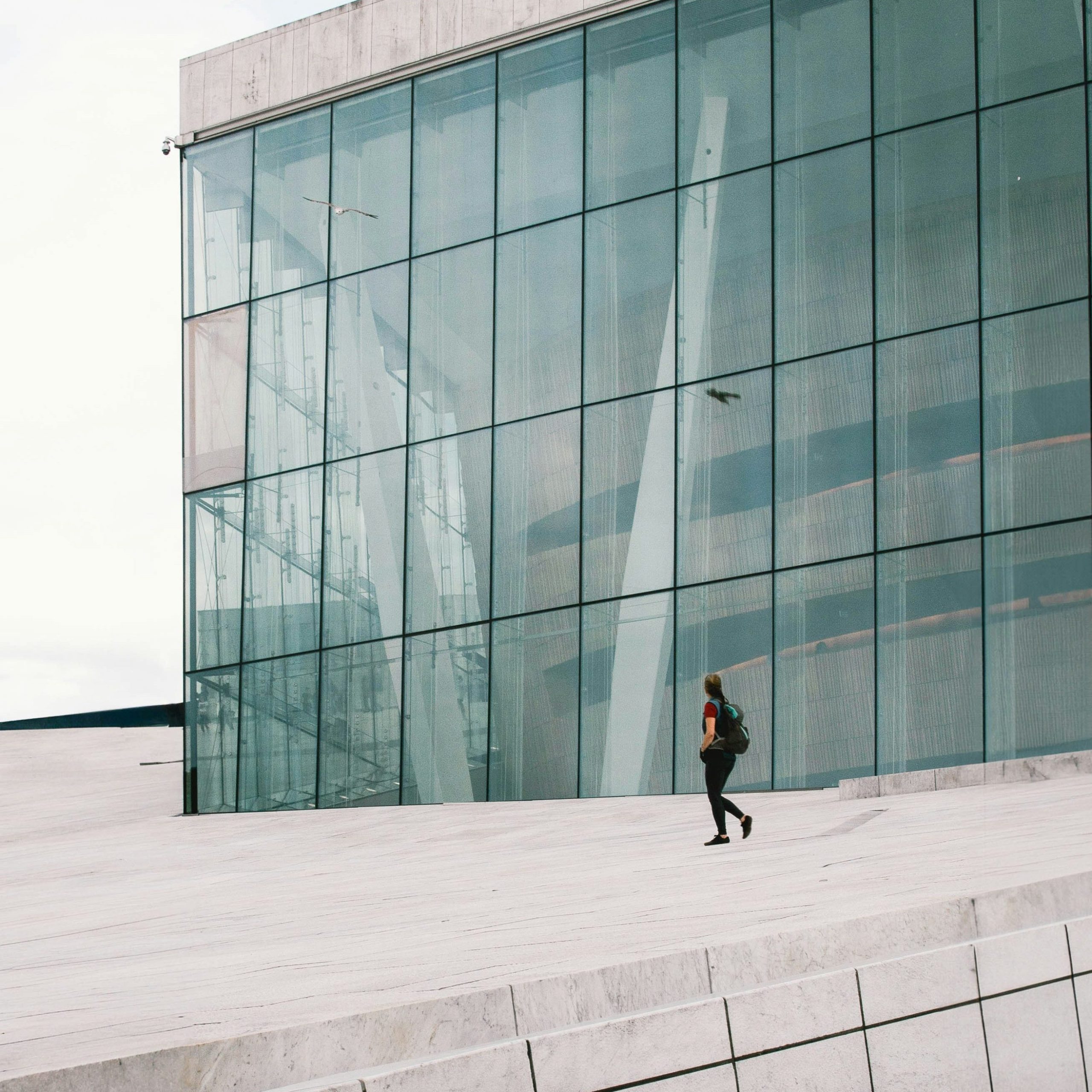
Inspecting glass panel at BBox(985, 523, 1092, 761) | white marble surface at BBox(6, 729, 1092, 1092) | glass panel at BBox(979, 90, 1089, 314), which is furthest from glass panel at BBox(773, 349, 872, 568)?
white marble surface at BBox(6, 729, 1092, 1092)

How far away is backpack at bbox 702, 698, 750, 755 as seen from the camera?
11.9 m

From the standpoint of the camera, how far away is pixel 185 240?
28000mm

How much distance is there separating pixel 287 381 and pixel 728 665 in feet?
32.1

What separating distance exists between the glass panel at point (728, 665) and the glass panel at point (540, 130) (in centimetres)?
689

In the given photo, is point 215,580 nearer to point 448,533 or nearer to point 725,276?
point 448,533

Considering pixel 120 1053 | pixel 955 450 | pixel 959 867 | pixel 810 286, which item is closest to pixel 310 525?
pixel 810 286

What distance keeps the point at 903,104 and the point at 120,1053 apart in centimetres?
2012

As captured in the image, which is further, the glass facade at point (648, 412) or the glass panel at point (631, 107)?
the glass panel at point (631, 107)

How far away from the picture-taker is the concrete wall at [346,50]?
25.2 meters

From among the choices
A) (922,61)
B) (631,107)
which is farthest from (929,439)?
(631,107)

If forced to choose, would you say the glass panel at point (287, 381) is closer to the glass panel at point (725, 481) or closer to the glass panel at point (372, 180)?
the glass panel at point (372, 180)

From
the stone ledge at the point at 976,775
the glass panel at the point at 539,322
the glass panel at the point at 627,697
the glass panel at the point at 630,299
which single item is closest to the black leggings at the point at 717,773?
the stone ledge at the point at 976,775

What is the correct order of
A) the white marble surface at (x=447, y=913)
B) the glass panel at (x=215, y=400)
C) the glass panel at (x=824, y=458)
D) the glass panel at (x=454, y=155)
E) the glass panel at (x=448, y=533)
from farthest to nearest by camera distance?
the glass panel at (x=215, y=400)
the glass panel at (x=454, y=155)
the glass panel at (x=448, y=533)
the glass panel at (x=824, y=458)
the white marble surface at (x=447, y=913)

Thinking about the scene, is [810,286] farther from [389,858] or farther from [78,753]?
[78,753]
